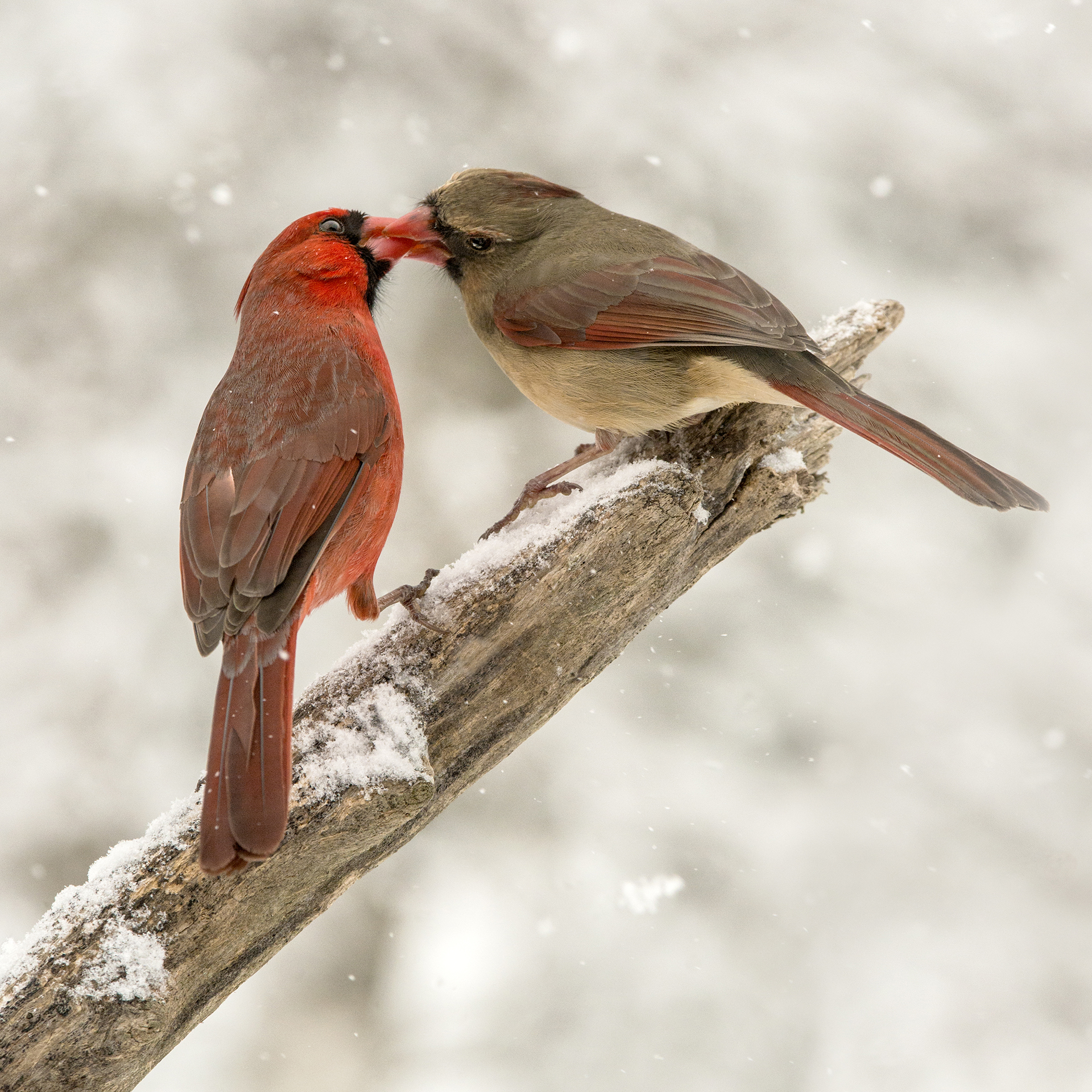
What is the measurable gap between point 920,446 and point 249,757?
1.66m

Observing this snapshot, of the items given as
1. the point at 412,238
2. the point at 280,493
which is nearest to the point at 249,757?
the point at 280,493

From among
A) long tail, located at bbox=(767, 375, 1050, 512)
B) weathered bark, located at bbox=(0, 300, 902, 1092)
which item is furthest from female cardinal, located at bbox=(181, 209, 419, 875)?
long tail, located at bbox=(767, 375, 1050, 512)

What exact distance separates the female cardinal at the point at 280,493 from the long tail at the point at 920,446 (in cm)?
105

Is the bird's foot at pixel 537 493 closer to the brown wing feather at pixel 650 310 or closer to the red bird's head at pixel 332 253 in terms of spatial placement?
the brown wing feather at pixel 650 310

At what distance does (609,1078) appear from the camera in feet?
13.2

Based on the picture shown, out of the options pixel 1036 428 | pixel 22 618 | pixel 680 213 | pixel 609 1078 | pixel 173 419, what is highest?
pixel 680 213

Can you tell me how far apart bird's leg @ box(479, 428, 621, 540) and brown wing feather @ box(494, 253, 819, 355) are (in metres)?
0.29

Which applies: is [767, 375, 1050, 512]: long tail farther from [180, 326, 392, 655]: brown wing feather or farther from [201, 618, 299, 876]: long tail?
[201, 618, 299, 876]: long tail

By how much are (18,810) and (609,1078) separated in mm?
2415

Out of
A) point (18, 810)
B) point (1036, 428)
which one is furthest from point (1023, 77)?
point (18, 810)

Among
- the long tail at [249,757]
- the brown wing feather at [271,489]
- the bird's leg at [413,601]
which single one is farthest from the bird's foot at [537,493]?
the long tail at [249,757]

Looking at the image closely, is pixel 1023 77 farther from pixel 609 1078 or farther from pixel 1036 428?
pixel 609 1078

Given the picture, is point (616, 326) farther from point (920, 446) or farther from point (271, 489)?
point (271, 489)

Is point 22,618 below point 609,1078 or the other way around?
the other way around
